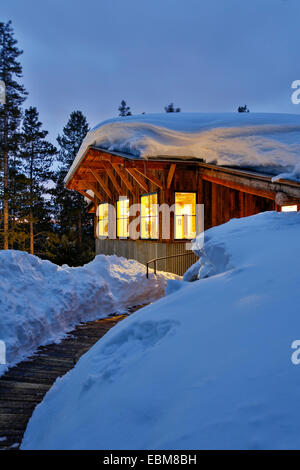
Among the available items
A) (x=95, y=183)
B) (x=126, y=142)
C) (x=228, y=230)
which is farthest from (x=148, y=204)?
(x=228, y=230)

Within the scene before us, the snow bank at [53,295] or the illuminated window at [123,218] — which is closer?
the snow bank at [53,295]

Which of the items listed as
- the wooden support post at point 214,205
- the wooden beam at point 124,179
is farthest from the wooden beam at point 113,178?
the wooden support post at point 214,205

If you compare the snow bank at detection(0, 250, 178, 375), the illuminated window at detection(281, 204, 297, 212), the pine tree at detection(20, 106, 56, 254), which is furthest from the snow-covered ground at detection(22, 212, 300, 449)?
the pine tree at detection(20, 106, 56, 254)

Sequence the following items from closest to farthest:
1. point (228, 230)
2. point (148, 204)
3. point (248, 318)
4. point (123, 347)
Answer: point (248, 318)
point (123, 347)
point (228, 230)
point (148, 204)

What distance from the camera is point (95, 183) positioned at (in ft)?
62.5

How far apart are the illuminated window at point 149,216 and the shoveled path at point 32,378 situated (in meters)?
6.42

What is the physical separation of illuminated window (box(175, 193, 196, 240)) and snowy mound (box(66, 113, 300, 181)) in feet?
5.28

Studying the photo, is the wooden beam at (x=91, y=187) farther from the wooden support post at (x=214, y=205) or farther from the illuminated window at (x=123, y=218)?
the wooden support post at (x=214, y=205)

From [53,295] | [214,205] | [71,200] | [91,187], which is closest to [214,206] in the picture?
[214,205]

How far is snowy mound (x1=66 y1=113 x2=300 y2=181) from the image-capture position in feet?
31.9

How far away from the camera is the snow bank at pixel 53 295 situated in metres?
5.52

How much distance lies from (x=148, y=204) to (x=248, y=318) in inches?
429

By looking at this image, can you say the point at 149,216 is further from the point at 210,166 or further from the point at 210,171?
the point at 210,166
